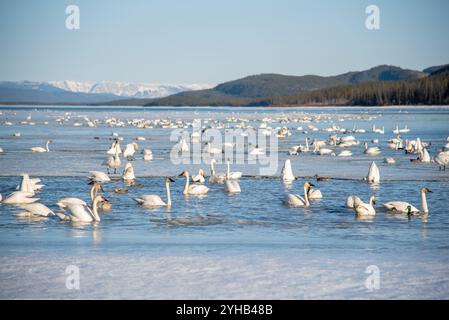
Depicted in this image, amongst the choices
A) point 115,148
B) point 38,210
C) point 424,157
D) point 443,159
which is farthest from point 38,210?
point 424,157

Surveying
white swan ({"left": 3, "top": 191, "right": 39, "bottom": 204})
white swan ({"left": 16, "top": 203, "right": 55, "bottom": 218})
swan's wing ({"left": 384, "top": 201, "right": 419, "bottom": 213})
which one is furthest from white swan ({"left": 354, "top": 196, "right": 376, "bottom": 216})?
white swan ({"left": 3, "top": 191, "right": 39, "bottom": 204})

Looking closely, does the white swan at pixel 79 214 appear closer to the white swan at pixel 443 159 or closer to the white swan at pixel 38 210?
the white swan at pixel 38 210

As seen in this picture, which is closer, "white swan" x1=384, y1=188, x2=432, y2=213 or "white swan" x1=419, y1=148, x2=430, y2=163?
"white swan" x1=384, y1=188, x2=432, y2=213

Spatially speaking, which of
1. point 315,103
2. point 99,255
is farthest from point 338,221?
point 315,103

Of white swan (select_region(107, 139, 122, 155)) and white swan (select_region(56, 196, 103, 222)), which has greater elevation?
white swan (select_region(107, 139, 122, 155))

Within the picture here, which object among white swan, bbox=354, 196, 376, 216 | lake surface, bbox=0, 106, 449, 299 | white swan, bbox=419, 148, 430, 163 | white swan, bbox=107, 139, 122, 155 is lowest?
lake surface, bbox=0, 106, 449, 299

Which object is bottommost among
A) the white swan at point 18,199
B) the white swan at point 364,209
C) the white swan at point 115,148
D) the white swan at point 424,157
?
the white swan at point 364,209

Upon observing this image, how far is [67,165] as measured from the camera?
19.4 metres

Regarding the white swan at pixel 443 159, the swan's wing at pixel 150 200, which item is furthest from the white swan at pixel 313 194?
the white swan at pixel 443 159

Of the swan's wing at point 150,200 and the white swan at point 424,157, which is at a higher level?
the white swan at point 424,157

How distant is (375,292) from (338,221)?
414cm

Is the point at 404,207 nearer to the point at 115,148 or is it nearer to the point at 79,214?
the point at 79,214

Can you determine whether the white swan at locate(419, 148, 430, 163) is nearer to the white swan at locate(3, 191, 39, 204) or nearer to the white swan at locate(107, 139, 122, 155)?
the white swan at locate(107, 139, 122, 155)

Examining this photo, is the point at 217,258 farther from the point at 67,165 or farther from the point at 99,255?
the point at 67,165
